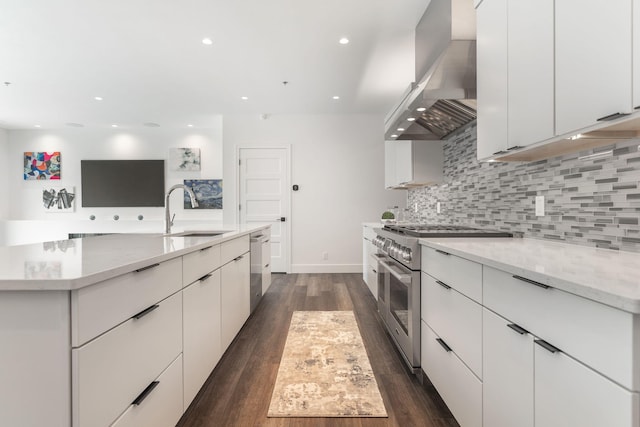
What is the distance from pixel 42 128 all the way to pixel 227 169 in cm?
422

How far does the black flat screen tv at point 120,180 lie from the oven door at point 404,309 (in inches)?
215

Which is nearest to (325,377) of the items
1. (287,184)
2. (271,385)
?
(271,385)

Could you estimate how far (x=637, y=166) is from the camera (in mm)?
1162

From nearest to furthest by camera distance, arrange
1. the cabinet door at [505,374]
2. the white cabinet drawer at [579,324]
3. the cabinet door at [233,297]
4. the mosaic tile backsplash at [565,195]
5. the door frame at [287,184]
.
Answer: the white cabinet drawer at [579,324]
the cabinet door at [505,374]
the mosaic tile backsplash at [565,195]
the cabinet door at [233,297]
the door frame at [287,184]

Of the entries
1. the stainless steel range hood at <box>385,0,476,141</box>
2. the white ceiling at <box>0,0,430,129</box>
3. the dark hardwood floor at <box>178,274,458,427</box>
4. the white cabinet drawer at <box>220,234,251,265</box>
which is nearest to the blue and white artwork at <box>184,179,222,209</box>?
the white ceiling at <box>0,0,430,129</box>

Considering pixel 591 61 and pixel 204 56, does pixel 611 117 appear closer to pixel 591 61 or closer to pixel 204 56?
pixel 591 61

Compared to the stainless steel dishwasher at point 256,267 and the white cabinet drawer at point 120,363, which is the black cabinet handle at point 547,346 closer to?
the white cabinet drawer at point 120,363

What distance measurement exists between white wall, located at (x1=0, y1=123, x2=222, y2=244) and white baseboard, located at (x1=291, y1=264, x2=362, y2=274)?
2.28m

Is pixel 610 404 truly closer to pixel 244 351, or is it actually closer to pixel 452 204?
pixel 244 351

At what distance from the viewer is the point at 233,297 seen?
229 centimetres

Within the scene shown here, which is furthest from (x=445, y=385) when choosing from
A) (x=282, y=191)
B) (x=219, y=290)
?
(x=282, y=191)

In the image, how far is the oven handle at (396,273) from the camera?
1.93 meters

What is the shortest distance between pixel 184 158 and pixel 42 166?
112 inches

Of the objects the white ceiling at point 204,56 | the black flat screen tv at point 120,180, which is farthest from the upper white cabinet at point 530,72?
the black flat screen tv at point 120,180
